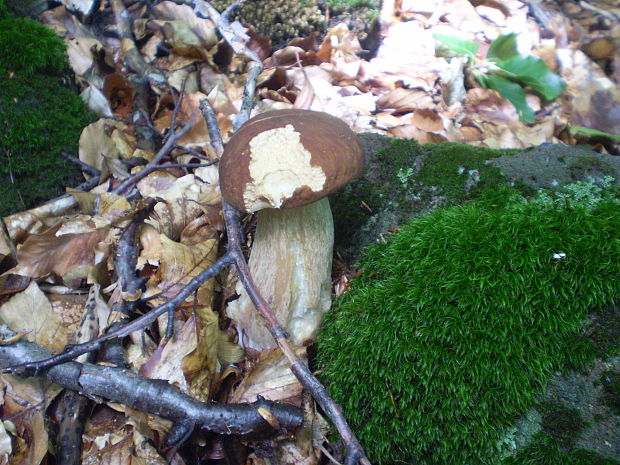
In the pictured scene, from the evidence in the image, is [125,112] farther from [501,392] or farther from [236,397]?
[501,392]

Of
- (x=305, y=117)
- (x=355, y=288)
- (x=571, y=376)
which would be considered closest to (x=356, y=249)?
(x=355, y=288)

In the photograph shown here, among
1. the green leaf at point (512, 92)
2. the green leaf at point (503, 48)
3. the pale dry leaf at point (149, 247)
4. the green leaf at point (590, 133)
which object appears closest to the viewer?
the pale dry leaf at point (149, 247)

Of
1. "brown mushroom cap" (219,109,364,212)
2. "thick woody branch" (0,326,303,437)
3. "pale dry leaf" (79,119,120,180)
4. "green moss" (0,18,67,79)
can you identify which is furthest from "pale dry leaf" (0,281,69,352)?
"green moss" (0,18,67,79)

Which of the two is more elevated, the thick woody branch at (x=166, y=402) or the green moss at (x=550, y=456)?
the green moss at (x=550, y=456)

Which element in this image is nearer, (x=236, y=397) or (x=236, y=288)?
(x=236, y=397)

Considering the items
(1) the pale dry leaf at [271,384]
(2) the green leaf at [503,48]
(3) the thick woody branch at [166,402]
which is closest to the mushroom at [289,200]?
(1) the pale dry leaf at [271,384]

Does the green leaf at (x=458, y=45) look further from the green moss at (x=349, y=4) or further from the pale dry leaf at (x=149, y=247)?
the pale dry leaf at (x=149, y=247)

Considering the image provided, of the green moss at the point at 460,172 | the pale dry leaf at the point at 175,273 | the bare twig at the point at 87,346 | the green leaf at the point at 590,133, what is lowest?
the green leaf at the point at 590,133

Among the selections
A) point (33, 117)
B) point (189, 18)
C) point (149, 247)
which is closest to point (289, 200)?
point (149, 247)

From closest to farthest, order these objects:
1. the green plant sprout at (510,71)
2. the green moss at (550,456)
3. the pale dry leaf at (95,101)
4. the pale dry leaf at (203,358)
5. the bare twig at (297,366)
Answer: the green moss at (550,456) → the bare twig at (297,366) → the pale dry leaf at (203,358) → the pale dry leaf at (95,101) → the green plant sprout at (510,71)
